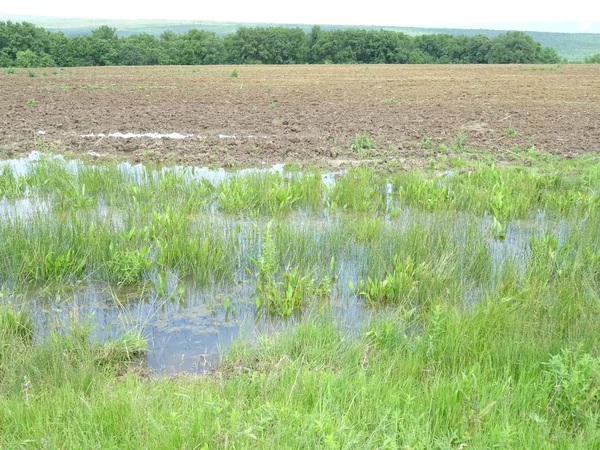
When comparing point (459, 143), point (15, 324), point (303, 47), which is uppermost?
point (303, 47)

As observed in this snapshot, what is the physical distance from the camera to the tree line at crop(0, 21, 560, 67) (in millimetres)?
47656

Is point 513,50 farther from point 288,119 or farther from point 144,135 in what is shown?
point 144,135

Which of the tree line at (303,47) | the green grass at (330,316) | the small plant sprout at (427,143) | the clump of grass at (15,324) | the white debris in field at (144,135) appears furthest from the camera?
the tree line at (303,47)

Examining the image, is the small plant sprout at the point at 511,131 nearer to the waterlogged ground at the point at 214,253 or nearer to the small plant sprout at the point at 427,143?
the small plant sprout at the point at 427,143

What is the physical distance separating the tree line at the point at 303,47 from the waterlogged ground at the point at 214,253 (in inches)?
1695

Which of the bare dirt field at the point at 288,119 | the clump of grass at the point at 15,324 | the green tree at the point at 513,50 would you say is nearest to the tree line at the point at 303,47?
the green tree at the point at 513,50

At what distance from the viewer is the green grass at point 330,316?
116 inches

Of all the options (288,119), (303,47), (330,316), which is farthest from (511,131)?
(303,47)

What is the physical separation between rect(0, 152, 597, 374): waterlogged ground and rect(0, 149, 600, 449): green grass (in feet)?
0.10

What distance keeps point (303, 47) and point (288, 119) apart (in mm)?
42691

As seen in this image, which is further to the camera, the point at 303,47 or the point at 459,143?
the point at 303,47

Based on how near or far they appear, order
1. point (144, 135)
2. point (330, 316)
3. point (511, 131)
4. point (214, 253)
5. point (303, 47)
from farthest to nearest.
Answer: point (303, 47) < point (144, 135) < point (511, 131) < point (214, 253) < point (330, 316)

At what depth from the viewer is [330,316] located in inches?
171

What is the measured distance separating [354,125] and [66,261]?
895cm
